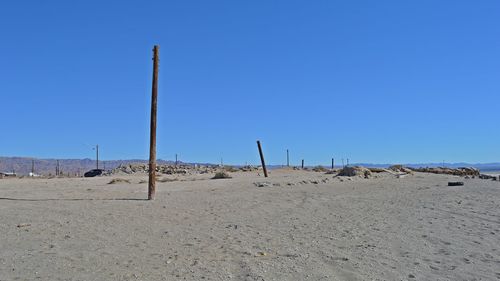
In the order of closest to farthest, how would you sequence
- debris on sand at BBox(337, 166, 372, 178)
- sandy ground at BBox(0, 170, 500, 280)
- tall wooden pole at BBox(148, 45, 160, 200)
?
sandy ground at BBox(0, 170, 500, 280) < tall wooden pole at BBox(148, 45, 160, 200) < debris on sand at BBox(337, 166, 372, 178)

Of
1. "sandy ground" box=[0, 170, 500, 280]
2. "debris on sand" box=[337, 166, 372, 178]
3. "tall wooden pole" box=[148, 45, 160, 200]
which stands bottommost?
"sandy ground" box=[0, 170, 500, 280]

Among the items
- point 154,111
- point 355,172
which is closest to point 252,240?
point 154,111

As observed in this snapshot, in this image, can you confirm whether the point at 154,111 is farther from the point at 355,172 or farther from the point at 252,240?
the point at 355,172

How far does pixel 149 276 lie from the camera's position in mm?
6258

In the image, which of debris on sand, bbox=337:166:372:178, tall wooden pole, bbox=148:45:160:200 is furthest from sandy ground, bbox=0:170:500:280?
debris on sand, bbox=337:166:372:178

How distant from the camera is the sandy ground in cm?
652

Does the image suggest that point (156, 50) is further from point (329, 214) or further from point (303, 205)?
point (329, 214)

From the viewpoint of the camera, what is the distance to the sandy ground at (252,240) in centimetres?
652

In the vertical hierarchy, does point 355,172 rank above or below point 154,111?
below

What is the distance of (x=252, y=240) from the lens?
28.3 feet

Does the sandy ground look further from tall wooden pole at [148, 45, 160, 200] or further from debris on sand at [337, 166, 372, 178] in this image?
debris on sand at [337, 166, 372, 178]

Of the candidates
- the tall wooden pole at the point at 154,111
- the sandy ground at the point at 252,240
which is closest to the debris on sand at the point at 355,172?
the sandy ground at the point at 252,240

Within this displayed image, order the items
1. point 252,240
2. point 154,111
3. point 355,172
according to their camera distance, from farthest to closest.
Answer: point 355,172
point 154,111
point 252,240

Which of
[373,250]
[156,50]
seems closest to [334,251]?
[373,250]
